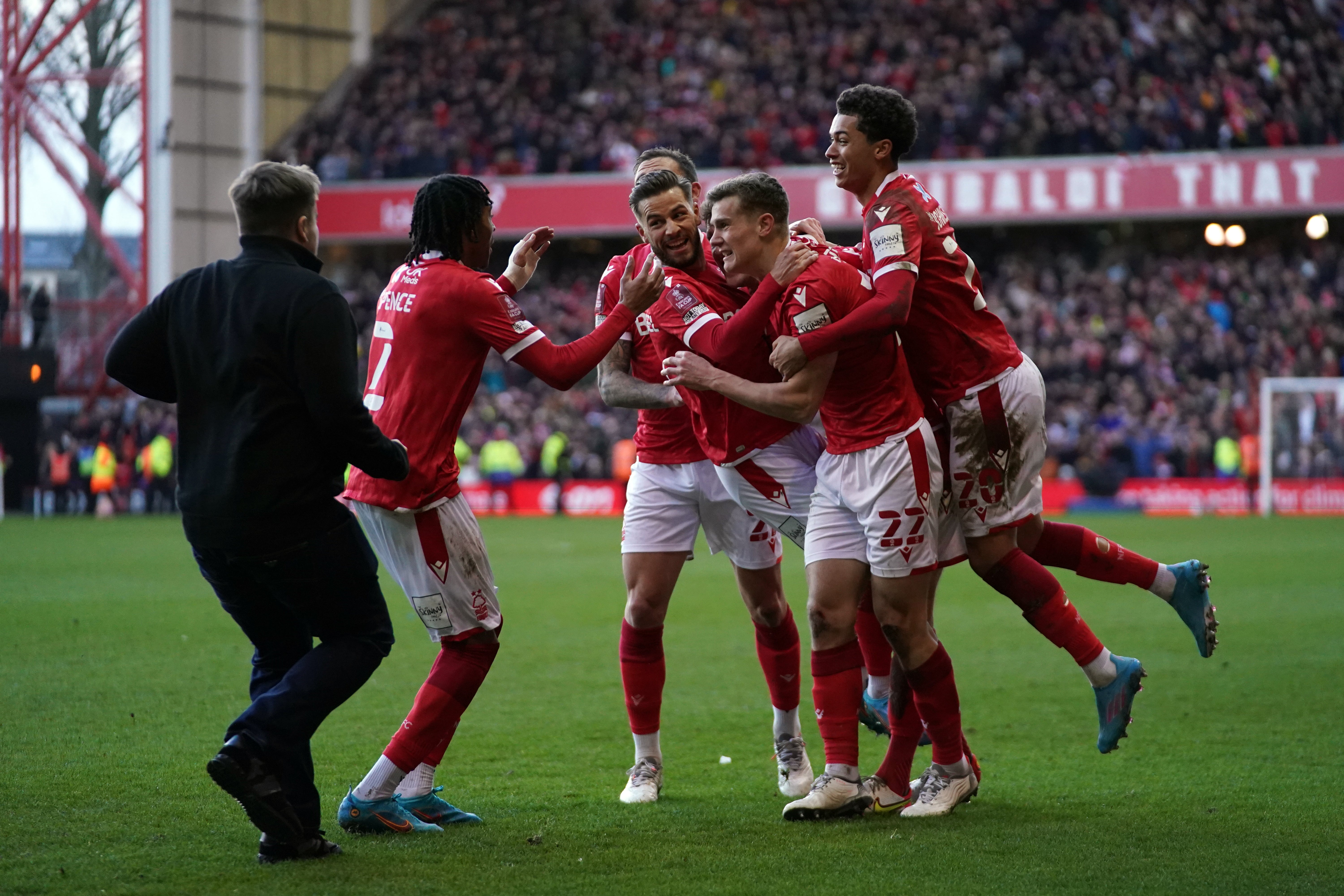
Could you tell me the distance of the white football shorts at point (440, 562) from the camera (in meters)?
4.71

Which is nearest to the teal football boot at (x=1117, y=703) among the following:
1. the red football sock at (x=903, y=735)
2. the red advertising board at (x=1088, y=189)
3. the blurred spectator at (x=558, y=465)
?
the red football sock at (x=903, y=735)

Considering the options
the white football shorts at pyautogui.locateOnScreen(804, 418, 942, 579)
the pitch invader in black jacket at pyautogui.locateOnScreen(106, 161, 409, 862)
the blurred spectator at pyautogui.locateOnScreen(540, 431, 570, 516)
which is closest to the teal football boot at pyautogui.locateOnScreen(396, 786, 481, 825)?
the pitch invader in black jacket at pyautogui.locateOnScreen(106, 161, 409, 862)

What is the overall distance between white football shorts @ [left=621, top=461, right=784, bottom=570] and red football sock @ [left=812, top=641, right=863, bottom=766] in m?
0.73

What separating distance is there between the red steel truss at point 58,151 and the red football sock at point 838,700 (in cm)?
2403

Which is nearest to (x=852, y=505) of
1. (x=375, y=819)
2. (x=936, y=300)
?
(x=936, y=300)

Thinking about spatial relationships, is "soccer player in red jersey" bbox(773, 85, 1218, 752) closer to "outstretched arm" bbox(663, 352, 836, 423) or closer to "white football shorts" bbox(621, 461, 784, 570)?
"outstretched arm" bbox(663, 352, 836, 423)

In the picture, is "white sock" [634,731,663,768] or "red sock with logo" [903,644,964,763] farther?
"white sock" [634,731,663,768]

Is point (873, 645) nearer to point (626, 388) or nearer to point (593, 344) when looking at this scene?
point (626, 388)

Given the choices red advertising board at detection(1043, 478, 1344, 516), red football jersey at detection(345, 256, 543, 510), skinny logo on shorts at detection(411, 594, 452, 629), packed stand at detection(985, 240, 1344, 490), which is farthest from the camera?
packed stand at detection(985, 240, 1344, 490)

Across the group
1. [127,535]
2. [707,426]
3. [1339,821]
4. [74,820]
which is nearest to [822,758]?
[707,426]

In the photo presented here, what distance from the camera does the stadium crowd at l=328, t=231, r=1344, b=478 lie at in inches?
1002

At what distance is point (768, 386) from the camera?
4.80 metres

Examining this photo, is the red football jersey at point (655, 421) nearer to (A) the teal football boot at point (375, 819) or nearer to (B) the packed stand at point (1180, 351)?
(A) the teal football boot at point (375, 819)

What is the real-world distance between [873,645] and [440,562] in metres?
2.08
